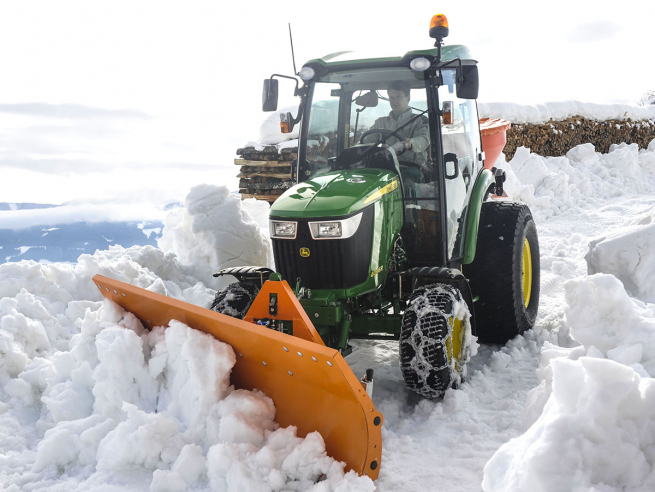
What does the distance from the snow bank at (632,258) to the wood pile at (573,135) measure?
10313 mm

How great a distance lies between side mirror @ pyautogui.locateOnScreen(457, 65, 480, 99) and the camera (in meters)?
3.98

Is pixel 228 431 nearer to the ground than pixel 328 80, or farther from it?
nearer to the ground

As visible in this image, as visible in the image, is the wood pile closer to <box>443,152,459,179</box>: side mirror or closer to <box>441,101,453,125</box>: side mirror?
<box>443,152,459,179</box>: side mirror

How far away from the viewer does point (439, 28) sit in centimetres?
452

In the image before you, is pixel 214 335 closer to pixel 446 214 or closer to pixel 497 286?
pixel 446 214

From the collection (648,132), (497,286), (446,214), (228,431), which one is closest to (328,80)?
(446,214)

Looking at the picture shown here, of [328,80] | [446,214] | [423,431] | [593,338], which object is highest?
[328,80]

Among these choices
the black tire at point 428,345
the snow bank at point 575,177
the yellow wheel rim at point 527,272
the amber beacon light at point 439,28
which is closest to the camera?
the black tire at point 428,345

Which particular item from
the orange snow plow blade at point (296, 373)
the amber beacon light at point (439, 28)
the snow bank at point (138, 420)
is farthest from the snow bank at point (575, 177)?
the snow bank at point (138, 420)

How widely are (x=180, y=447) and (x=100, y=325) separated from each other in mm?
1016

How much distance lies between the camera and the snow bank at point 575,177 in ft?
40.8

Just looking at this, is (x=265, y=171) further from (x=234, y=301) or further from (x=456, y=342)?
(x=456, y=342)

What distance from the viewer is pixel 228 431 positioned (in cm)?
290

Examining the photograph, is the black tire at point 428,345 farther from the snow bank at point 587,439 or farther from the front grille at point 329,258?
the snow bank at point 587,439
